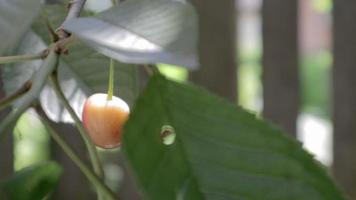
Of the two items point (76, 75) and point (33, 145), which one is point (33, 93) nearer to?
point (76, 75)

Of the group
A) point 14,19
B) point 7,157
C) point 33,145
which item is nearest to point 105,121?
point 14,19

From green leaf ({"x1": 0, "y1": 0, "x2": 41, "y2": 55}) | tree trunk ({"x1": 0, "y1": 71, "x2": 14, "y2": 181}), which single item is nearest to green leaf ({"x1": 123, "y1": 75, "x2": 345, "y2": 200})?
green leaf ({"x1": 0, "y1": 0, "x2": 41, "y2": 55})

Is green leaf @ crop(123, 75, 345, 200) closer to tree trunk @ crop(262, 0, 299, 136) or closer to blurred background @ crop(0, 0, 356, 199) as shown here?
blurred background @ crop(0, 0, 356, 199)

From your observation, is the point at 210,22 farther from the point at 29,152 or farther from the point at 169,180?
the point at 169,180

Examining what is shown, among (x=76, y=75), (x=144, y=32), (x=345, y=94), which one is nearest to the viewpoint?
(x=144, y=32)

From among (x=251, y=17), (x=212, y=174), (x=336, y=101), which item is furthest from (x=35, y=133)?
(x=251, y=17)

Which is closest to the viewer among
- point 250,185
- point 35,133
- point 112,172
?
point 250,185
